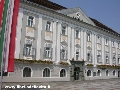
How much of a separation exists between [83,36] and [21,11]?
1214 cm

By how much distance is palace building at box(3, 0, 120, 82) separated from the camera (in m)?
21.9

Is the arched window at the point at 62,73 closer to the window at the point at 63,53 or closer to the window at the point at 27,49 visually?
the window at the point at 63,53

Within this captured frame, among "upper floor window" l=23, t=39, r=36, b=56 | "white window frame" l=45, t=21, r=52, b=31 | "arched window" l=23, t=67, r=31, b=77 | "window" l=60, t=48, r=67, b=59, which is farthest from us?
"window" l=60, t=48, r=67, b=59

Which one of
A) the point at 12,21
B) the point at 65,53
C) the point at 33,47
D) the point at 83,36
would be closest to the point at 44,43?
the point at 33,47

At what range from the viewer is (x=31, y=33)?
22891mm

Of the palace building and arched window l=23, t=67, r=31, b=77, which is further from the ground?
the palace building

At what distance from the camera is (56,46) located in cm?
2556

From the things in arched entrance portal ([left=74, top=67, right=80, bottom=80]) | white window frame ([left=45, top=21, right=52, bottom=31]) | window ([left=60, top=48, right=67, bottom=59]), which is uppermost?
white window frame ([left=45, top=21, right=52, bottom=31])

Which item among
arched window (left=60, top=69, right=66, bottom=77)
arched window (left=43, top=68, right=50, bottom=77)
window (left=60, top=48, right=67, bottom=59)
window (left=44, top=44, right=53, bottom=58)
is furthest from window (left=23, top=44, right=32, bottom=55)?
arched window (left=60, top=69, right=66, bottom=77)

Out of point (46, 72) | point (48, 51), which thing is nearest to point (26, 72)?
point (46, 72)

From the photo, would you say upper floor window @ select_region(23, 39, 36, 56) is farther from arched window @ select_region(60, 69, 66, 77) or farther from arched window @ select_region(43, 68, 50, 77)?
arched window @ select_region(60, 69, 66, 77)

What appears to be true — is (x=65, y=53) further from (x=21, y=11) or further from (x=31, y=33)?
(x=21, y=11)

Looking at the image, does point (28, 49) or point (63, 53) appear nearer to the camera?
point (28, 49)

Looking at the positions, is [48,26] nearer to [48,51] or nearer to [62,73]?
[48,51]
